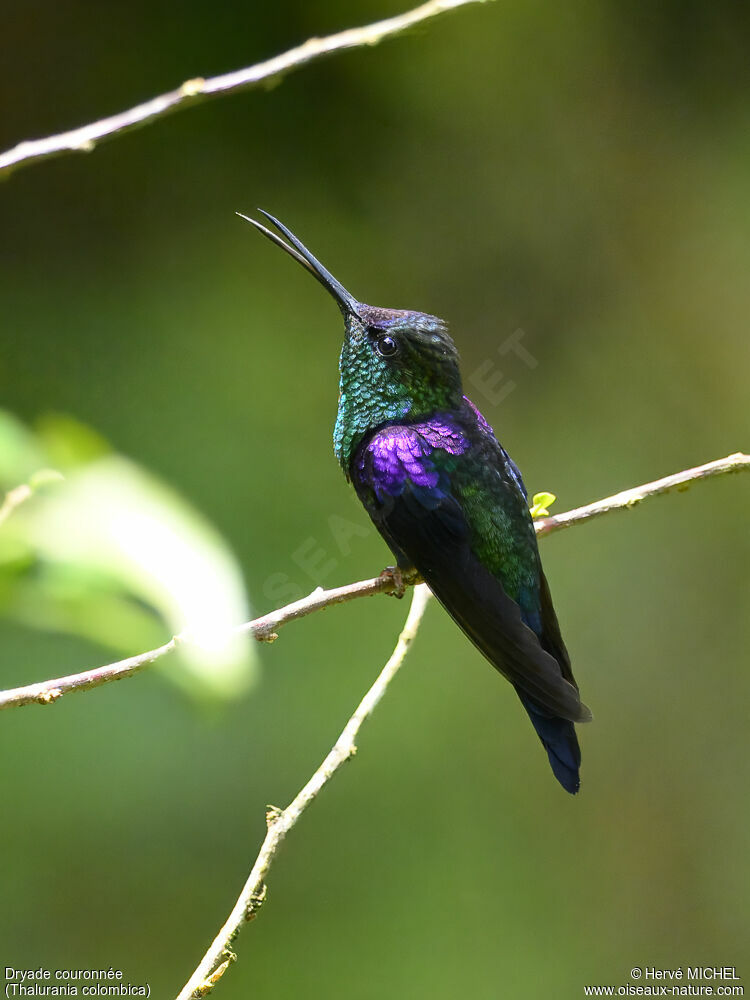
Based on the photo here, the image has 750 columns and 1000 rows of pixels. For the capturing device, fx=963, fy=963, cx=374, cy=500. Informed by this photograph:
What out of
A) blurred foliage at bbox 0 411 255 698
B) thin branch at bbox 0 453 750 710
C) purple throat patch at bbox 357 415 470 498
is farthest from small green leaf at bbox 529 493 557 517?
blurred foliage at bbox 0 411 255 698

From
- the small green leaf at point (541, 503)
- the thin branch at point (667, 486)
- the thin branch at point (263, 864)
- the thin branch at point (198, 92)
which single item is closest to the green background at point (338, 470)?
the small green leaf at point (541, 503)

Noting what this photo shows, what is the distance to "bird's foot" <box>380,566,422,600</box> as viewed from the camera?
1.76 metres

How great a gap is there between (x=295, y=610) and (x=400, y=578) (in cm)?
45

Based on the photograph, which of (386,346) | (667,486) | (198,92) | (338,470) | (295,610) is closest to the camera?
(198,92)

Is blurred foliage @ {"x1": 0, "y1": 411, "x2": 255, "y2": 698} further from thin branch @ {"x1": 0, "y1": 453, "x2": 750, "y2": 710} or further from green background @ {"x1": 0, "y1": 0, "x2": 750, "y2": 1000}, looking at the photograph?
green background @ {"x1": 0, "y1": 0, "x2": 750, "y2": 1000}

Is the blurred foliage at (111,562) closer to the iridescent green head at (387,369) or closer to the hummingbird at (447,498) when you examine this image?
the hummingbird at (447,498)

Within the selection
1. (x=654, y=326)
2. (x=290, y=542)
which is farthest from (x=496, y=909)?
(x=654, y=326)

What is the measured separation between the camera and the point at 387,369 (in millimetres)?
1928

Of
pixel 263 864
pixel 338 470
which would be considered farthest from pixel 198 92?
pixel 338 470

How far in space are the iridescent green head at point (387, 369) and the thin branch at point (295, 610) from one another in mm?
328

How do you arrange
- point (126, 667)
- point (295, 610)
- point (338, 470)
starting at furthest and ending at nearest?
point (338, 470)
point (295, 610)
point (126, 667)

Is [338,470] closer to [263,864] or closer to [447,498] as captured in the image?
[447,498]

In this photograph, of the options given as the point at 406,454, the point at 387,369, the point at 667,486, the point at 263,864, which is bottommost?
the point at 263,864

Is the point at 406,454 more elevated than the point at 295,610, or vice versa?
the point at 406,454
